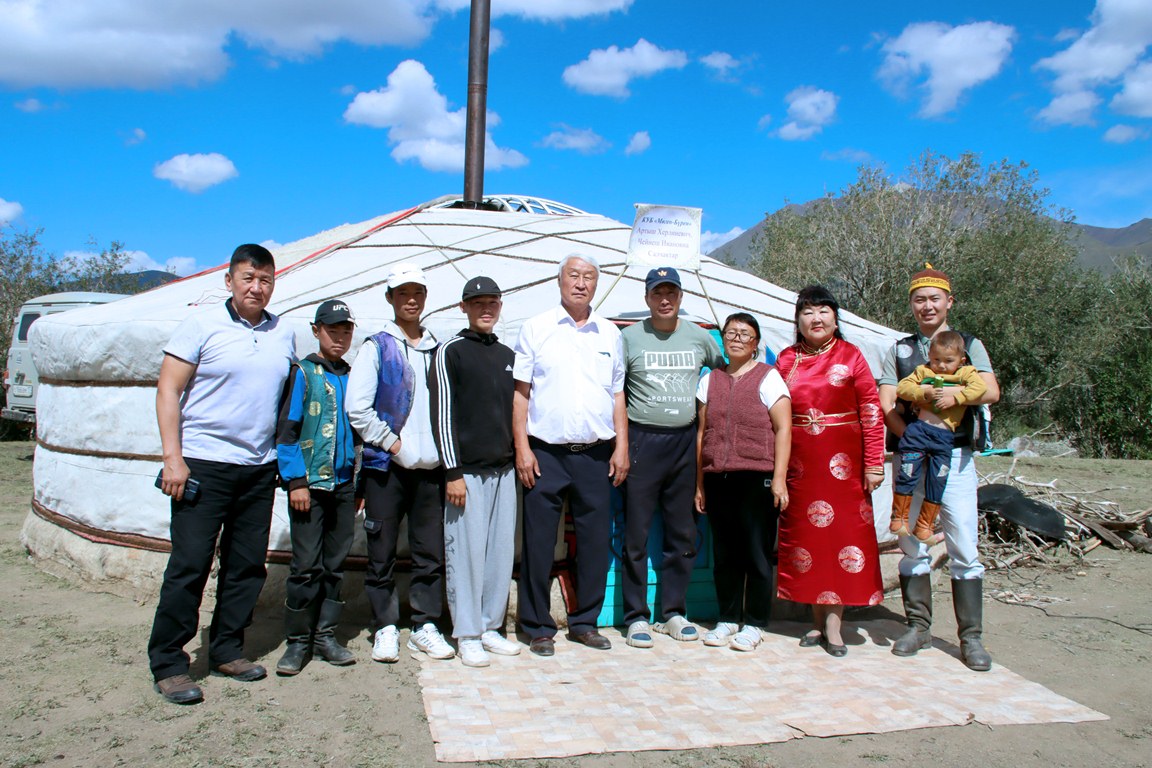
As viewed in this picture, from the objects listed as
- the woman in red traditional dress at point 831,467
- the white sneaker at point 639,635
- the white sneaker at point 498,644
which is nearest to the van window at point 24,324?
the white sneaker at point 498,644

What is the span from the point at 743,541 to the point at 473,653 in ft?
3.32

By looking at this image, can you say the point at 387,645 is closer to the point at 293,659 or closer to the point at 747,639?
the point at 293,659

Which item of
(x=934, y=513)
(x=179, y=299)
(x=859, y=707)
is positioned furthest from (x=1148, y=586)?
(x=179, y=299)

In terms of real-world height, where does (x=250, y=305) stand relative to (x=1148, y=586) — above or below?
above

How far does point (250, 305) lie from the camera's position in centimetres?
250

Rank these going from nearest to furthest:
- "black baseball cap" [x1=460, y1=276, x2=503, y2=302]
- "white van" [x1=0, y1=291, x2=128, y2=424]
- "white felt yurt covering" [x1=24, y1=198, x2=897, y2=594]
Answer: "black baseball cap" [x1=460, y1=276, x2=503, y2=302], "white felt yurt covering" [x1=24, y1=198, x2=897, y2=594], "white van" [x1=0, y1=291, x2=128, y2=424]

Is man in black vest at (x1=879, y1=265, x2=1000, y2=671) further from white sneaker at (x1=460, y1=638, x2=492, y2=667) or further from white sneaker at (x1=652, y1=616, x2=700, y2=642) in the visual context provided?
white sneaker at (x1=460, y1=638, x2=492, y2=667)

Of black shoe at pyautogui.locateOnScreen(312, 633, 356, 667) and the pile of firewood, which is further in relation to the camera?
the pile of firewood

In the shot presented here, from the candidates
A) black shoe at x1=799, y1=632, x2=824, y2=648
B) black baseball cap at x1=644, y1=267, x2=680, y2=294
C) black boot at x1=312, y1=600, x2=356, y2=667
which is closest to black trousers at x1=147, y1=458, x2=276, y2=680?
black boot at x1=312, y1=600, x2=356, y2=667

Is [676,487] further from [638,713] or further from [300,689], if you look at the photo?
[300,689]

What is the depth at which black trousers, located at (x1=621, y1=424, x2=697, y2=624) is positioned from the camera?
2998 mm

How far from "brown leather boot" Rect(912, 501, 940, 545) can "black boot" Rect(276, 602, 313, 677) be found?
198 centimetres

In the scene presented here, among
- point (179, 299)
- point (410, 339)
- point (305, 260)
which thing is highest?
point (305, 260)

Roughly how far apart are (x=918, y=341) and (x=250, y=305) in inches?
84.9
